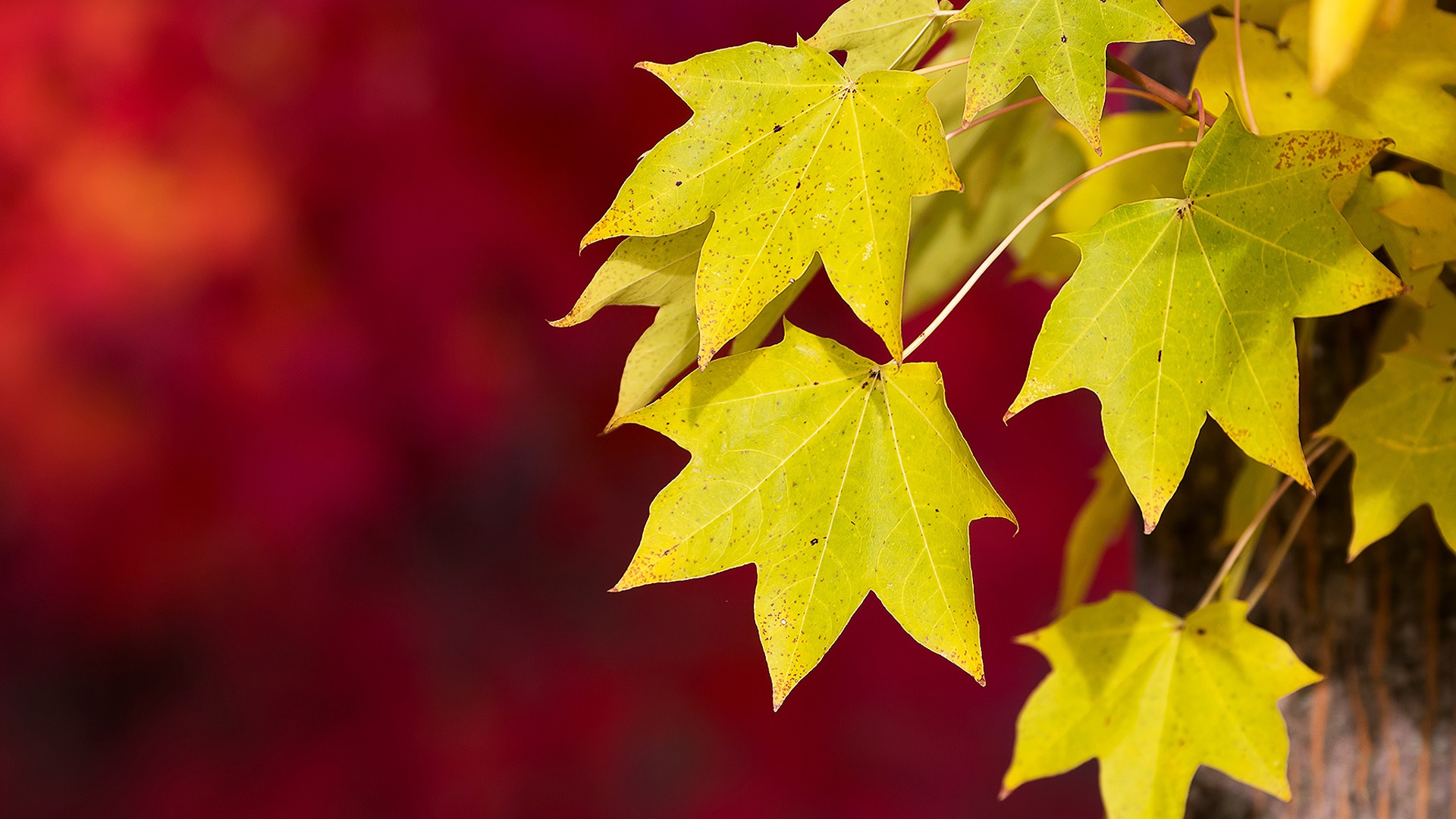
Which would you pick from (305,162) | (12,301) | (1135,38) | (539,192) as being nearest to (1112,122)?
(1135,38)

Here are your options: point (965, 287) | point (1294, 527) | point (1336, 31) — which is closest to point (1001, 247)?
point (965, 287)

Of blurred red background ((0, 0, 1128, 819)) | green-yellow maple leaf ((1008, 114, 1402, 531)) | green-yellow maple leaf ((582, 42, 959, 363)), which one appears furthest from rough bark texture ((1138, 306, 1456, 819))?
blurred red background ((0, 0, 1128, 819))

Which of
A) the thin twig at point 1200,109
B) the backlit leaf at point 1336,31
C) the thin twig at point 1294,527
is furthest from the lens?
the thin twig at point 1294,527

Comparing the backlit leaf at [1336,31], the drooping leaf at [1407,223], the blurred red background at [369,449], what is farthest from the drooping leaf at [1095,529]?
the blurred red background at [369,449]

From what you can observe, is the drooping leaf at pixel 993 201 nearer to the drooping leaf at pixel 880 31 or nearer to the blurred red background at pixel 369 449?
the drooping leaf at pixel 880 31

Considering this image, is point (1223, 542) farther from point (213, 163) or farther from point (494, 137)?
point (213, 163)

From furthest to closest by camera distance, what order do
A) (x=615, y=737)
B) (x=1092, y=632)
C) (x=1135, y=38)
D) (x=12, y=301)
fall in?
(x=615, y=737) < (x=12, y=301) < (x=1092, y=632) < (x=1135, y=38)
